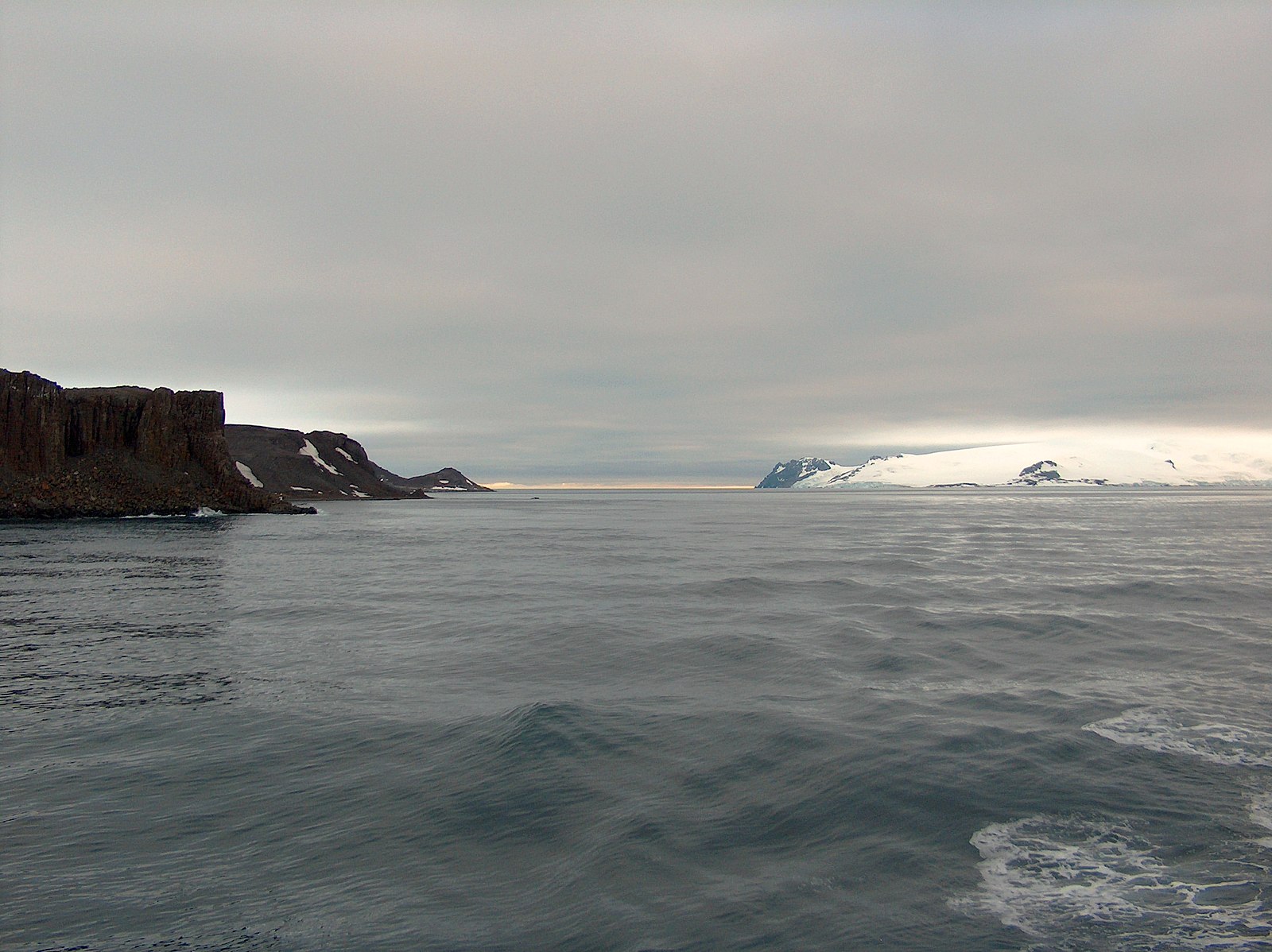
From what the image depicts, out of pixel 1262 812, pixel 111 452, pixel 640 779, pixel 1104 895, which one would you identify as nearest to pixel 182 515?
pixel 111 452

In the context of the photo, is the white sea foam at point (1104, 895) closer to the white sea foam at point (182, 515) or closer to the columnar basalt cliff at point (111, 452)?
the columnar basalt cliff at point (111, 452)

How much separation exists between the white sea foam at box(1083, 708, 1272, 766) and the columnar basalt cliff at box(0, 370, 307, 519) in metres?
132

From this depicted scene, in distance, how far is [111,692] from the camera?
627 inches

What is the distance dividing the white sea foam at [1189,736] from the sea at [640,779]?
7 cm

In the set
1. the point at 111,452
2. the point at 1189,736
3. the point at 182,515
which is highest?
the point at 111,452

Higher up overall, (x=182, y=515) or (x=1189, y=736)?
(x=182, y=515)

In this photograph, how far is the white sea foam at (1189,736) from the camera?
1156cm

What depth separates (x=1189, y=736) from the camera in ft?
41.1

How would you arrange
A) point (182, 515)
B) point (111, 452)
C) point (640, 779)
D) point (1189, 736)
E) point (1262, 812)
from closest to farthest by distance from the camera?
point (1262, 812) < point (640, 779) < point (1189, 736) < point (182, 515) < point (111, 452)

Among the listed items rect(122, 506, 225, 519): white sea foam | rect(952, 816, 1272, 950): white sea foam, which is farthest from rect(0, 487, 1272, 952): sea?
rect(122, 506, 225, 519): white sea foam

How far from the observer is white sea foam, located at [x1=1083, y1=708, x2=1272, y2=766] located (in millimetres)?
11562

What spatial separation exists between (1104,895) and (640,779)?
5999mm

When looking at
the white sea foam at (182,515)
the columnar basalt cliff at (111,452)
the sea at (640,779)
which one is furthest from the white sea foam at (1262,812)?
the white sea foam at (182,515)

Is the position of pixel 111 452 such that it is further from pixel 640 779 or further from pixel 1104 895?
pixel 1104 895
